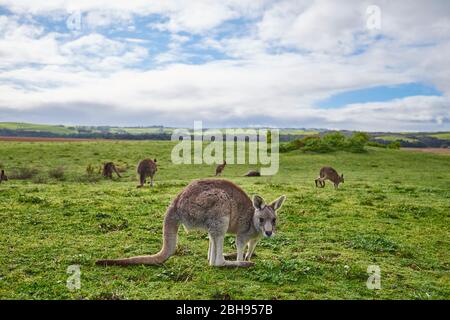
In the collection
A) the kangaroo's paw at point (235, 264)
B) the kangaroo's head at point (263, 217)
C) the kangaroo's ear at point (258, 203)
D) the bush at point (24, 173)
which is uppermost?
the kangaroo's ear at point (258, 203)

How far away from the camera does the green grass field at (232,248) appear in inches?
269

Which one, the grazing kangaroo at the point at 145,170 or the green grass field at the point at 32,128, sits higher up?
the green grass field at the point at 32,128

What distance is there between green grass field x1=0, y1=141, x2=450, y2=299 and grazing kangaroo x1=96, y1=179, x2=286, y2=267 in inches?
10.9

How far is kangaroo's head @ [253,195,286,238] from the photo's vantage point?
25.6 ft

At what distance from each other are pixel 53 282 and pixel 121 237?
333cm

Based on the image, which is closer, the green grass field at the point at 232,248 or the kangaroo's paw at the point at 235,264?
the green grass field at the point at 232,248

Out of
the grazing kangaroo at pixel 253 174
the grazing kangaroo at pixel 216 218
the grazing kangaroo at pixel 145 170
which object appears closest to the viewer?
the grazing kangaroo at pixel 216 218

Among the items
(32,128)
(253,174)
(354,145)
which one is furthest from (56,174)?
(32,128)

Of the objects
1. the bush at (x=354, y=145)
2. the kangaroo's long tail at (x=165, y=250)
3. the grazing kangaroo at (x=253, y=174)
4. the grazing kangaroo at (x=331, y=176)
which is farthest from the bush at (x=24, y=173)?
the bush at (x=354, y=145)

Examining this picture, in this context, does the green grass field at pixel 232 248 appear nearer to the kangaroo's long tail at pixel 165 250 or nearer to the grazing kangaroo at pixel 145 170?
the kangaroo's long tail at pixel 165 250

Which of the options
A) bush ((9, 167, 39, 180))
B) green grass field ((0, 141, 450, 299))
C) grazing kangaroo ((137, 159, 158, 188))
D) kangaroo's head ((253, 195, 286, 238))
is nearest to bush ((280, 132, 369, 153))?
green grass field ((0, 141, 450, 299))

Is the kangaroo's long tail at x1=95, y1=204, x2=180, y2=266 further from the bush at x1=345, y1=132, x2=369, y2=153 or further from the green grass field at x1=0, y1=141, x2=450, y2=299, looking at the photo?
the bush at x1=345, y1=132, x2=369, y2=153

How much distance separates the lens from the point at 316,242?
10398 millimetres
